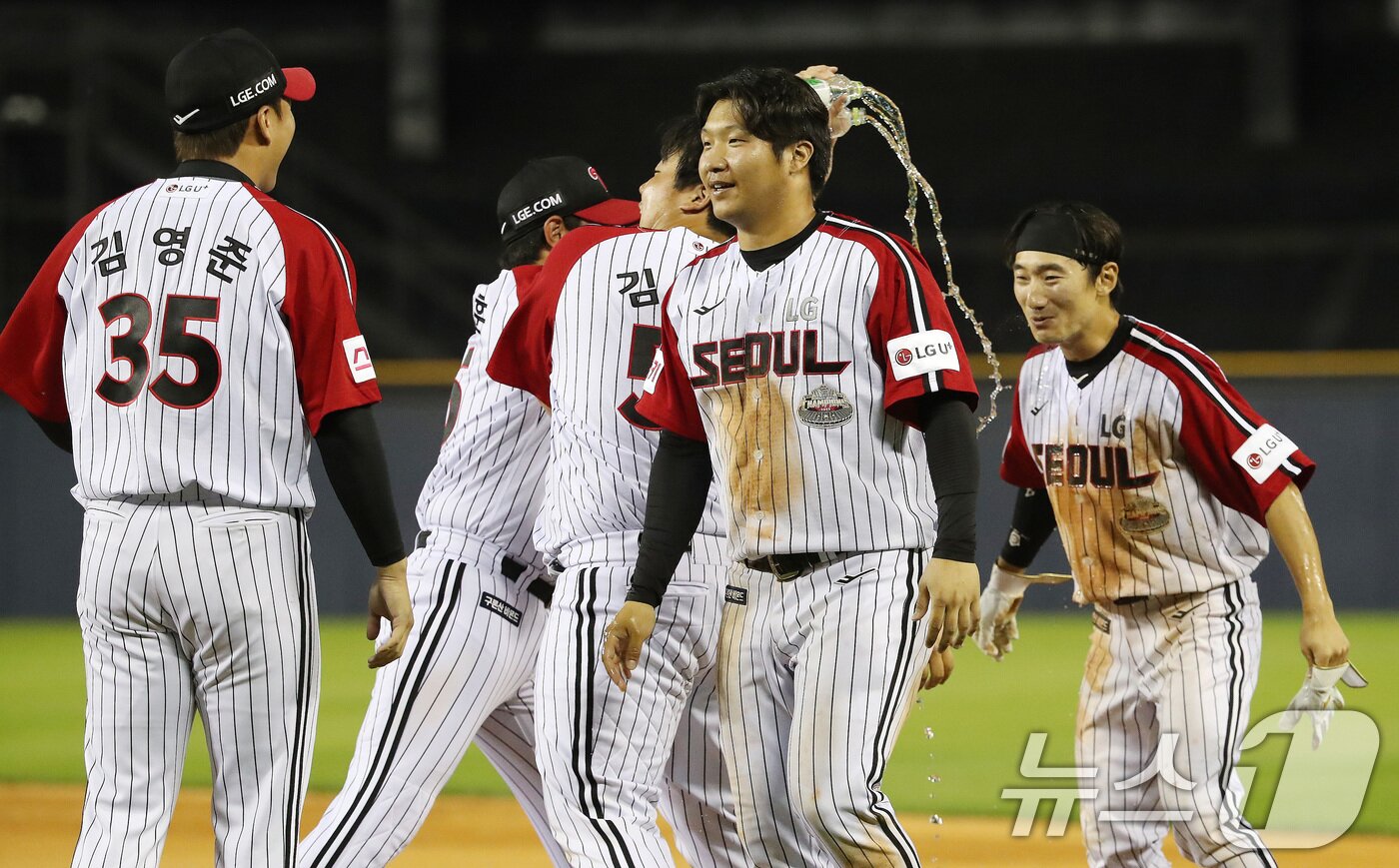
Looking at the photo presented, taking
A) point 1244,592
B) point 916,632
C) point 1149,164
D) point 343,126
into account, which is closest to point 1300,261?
point 1149,164

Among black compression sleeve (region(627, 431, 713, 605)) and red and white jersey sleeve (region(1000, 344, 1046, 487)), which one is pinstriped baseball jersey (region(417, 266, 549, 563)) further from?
red and white jersey sleeve (region(1000, 344, 1046, 487))

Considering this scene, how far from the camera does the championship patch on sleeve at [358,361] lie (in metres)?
3.12

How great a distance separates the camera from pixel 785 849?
3.28m

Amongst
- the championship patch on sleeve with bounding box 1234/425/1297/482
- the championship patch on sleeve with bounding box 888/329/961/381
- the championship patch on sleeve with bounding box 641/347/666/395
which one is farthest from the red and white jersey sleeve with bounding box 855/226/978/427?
the championship patch on sleeve with bounding box 1234/425/1297/482

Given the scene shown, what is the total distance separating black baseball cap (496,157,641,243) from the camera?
4.34m

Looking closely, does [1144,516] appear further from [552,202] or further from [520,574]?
[552,202]

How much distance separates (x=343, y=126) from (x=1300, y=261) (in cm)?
1018

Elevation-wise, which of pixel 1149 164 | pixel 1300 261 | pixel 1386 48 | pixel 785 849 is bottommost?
pixel 785 849

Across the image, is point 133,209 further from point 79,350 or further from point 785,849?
Result: point 785,849

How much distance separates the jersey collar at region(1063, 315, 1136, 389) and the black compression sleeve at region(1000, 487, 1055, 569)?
1.48 feet

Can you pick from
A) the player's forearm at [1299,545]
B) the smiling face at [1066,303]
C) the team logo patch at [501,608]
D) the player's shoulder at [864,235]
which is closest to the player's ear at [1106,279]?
the smiling face at [1066,303]

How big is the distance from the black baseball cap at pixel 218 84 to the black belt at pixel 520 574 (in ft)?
3.77

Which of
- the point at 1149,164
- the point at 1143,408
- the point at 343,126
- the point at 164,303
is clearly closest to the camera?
the point at 164,303

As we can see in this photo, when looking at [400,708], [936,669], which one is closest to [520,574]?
[400,708]
